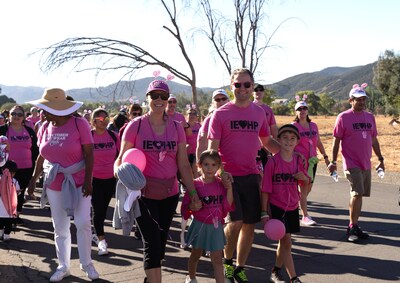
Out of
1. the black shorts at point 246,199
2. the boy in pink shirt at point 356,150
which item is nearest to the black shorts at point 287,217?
the black shorts at point 246,199

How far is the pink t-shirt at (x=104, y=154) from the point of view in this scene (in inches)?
258

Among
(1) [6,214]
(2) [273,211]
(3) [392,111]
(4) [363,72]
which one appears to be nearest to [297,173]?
(2) [273,211]

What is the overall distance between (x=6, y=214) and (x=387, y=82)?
4308 centimetres

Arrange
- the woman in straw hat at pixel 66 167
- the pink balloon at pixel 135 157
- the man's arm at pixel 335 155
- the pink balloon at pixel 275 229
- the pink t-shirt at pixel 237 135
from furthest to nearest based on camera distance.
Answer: the man's arm at pixel 335 155, the woman in straw hat at pixel 66 167, the pink t-shirt at pixel 237 135, the pink balloon at pixel 275 229, the pink balloon at pixel 135 157

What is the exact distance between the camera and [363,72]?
196 m

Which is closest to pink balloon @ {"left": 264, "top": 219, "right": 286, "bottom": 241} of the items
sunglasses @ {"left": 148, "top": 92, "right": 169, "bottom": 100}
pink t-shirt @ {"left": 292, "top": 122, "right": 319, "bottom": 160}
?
sunglasses @ {"left": 148, "top": 92, "right": 169, "bottom": 100}

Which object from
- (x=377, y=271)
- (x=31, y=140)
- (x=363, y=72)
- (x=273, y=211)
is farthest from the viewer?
(x=363, y=72)

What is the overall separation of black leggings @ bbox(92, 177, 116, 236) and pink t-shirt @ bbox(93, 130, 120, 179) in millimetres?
88

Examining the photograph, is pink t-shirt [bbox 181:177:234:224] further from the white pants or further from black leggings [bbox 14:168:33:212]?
black leggings [bbox 14:168:33:212]

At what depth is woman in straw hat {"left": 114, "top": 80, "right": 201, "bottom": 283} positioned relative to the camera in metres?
4.27

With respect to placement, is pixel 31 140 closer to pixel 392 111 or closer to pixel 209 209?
pixel 209 209

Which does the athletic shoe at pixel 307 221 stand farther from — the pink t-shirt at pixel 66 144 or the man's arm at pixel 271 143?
the pink t-shirt at pixel 66 144

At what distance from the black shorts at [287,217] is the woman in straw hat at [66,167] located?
194cm

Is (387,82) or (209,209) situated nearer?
(209,209)
